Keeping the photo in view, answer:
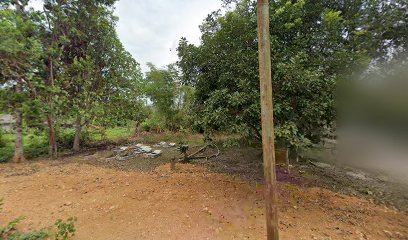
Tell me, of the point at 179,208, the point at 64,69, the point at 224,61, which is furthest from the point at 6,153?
the point at 224,61

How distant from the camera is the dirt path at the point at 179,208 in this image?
100 inches

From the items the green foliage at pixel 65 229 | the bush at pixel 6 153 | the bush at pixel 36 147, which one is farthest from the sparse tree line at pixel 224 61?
the green foliage at pixel 65 229

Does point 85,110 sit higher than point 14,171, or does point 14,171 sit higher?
point 85,110

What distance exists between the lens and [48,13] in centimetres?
565

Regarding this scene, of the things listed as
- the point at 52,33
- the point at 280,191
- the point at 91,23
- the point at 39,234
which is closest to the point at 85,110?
the point at 52,33

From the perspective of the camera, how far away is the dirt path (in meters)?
2.55

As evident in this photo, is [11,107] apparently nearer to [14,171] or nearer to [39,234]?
[14,171]

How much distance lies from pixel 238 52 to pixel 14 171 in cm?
631

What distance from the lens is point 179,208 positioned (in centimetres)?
309

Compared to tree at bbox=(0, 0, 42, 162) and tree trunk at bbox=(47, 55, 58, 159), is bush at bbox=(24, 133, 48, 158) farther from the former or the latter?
tree at bbox=(0, 0, 42, 162)

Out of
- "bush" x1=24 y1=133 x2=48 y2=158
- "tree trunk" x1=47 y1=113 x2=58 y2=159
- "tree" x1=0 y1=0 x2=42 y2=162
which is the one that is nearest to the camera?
"tree" x1=0 y1=0 x2=42 y2=162

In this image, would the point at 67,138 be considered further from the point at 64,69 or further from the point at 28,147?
the point at 64,69

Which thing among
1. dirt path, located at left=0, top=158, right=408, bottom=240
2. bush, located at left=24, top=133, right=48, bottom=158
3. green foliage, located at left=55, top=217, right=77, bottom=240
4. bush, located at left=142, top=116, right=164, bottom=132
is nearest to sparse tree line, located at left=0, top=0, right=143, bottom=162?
bush, located at left=24, top=133, right=48, bottom=158

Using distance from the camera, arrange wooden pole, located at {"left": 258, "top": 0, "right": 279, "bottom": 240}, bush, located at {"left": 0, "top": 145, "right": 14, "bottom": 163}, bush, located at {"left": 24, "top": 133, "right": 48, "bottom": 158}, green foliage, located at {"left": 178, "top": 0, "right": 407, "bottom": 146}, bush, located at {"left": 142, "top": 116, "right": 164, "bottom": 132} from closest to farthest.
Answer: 1. wooden pole, located at {"left": 258, "top": 0, "right": 279, "bottom": 240}
2. green foliage, located at {"left": 178, "top": 0, "right": 407, "bottom": 146}
3. bush, located at {"left": 0, "top": 145, "right": 14, "bottom": 163}
4. bush, located at {"left": 24, "top": 133, "right": 48, "bottom": 158}
5. bush, located at {"left": 142, "top": 116, "right": 164, "bottom": 132}
